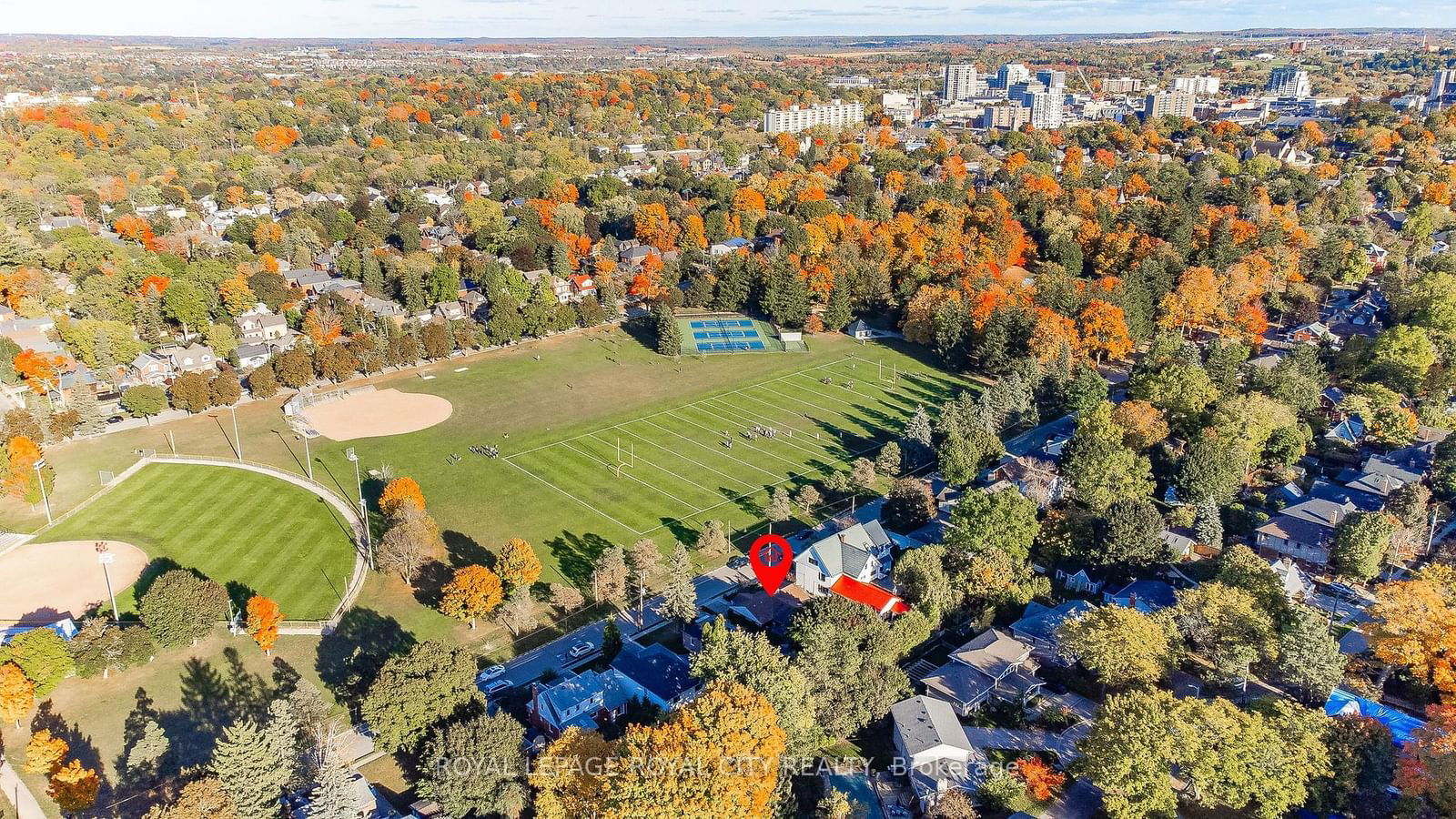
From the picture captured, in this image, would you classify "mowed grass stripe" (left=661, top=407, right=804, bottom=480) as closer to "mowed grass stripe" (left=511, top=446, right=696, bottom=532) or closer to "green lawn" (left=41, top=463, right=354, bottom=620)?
"mowed grass stripe" (left=511, top=446, right=696, bottom=532)

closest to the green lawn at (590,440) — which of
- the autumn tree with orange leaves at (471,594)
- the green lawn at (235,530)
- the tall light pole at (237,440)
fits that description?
the tall light pole at (237,440)

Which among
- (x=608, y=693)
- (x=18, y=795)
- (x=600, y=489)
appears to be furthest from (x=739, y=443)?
(x=18, y=795)

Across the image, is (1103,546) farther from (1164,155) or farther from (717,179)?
(1164,155)

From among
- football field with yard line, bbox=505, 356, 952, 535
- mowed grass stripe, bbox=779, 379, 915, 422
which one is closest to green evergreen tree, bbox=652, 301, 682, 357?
football field with yard line, bbox=505, 356, 952, 535

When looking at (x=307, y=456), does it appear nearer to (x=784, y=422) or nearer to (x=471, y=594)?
(x=471, y=594)

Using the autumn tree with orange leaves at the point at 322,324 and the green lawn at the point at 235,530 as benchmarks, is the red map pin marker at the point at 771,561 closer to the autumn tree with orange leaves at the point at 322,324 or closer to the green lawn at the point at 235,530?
the green lawn at the point at 235,530

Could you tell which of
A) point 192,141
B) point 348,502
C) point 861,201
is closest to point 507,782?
point 348,502
